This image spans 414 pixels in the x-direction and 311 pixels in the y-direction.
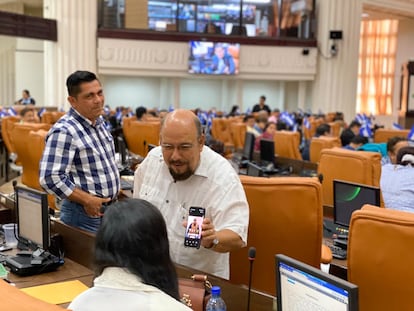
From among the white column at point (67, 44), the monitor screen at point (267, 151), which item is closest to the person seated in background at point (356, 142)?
the monitor screen at point (267, 151)

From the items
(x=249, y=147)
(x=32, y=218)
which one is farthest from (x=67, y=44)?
(x=32, y=218)

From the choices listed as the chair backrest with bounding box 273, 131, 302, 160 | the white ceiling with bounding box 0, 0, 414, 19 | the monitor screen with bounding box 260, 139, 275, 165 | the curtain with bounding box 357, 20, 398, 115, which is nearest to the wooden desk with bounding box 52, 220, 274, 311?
the monitor screen with bounding box 260, 139, 275, 165

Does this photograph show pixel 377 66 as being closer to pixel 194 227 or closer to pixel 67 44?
pixel 67 44

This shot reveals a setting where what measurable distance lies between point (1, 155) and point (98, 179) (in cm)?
655

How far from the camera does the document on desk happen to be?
7.78 feet

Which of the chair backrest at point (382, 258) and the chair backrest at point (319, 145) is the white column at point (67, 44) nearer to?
the chair backrest at point (319, 145)

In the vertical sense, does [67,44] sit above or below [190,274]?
above

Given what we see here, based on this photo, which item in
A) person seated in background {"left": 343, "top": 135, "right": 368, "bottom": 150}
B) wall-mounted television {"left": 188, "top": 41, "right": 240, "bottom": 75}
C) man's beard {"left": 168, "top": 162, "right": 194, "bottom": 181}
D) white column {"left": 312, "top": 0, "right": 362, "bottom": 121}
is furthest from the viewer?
white column {"left": 312, "top": 0, "right": 362, "bottom": 121}

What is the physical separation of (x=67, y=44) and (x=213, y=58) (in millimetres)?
4169

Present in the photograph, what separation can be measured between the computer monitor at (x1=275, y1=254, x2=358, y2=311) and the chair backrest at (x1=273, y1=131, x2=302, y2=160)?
20.3 ft

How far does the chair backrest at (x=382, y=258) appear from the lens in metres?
2.07

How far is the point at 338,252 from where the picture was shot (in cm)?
333

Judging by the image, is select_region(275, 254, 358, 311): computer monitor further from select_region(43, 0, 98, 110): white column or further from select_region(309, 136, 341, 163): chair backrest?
select_region(43, 0, 98, 110): white column

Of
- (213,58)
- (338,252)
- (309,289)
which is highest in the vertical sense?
(213,58)
